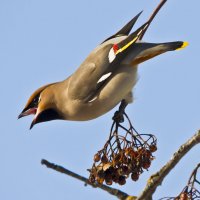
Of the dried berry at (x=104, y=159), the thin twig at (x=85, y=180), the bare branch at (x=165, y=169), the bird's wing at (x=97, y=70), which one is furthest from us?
the bird's wing at (x=97, y=70)

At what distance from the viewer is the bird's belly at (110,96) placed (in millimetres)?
4781

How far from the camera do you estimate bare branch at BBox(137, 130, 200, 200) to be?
2.68 m

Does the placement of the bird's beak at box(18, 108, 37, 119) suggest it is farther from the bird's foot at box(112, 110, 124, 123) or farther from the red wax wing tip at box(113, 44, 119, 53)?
the bird's foot at box(112, 110, 124, 123)

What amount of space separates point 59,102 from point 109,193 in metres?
2.15

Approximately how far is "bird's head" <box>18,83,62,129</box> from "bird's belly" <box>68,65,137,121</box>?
11.8 inches

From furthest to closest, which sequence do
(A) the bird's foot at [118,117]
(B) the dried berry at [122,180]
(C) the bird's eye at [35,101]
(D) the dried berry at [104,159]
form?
(C) the bird's eye at [35,101] < (A) the bird's foot at [118,117] < (D) the dried berry at [104,159] < (B) the dried berry at [122,180]

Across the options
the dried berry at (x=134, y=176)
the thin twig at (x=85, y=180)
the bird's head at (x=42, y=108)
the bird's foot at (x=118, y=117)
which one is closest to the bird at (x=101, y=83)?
the bird's head at (x=42, y=108)

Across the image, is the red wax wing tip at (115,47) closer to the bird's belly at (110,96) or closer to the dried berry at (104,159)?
the bird's belly at (110,96)

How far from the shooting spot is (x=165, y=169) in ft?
9.37

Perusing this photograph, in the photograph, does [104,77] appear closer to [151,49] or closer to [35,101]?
[151,49]

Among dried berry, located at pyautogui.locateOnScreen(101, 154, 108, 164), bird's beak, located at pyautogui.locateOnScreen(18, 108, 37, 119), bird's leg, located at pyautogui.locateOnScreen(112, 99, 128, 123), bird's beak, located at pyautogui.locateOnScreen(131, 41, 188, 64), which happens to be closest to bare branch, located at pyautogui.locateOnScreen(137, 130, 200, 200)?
dried berry, located at pyautogui.locateOnScreen(101, 154, 108, 164)

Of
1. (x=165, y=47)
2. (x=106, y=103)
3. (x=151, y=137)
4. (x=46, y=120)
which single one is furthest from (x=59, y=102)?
(x=151, y=137)

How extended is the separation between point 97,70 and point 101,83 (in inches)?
6.4

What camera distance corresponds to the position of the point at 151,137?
398 cm
